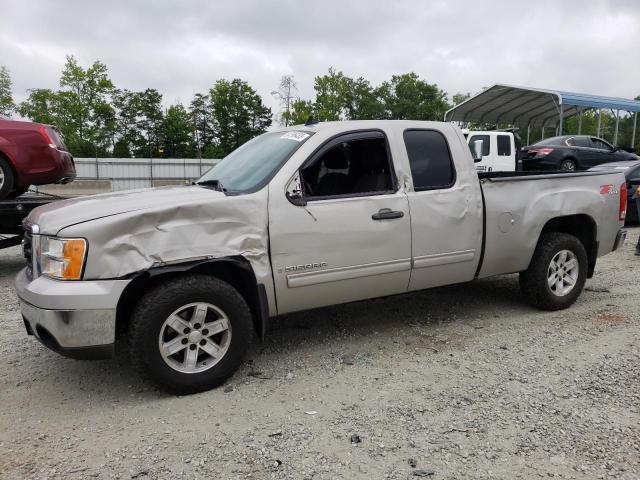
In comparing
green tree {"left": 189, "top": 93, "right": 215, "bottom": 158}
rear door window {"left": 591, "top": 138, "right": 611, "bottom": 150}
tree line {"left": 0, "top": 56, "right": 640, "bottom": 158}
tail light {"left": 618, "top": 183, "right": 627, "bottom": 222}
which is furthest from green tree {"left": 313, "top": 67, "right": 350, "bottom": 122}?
tail light {"left": 618, "top": 183, "right": 627, "bottom": 222}

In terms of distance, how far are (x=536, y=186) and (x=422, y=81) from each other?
57.4 meters

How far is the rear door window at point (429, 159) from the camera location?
14.2 feet

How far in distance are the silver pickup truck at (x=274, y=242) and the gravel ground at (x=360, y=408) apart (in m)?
0.42

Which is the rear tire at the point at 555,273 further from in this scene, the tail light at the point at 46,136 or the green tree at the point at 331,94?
the green tree at the point at 331,94

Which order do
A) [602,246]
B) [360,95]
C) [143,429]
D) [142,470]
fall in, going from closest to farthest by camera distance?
[142,470]
[143,429]
[602,246]
[360,95]

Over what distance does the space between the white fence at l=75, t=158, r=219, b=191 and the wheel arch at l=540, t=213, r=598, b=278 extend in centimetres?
2484

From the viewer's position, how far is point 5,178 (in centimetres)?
691

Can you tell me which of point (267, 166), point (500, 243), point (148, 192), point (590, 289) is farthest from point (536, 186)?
point (148, 192)

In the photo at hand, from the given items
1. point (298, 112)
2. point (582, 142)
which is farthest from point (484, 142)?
point (298, 112)

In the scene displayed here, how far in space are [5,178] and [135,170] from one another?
25376mm

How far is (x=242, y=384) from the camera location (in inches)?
145

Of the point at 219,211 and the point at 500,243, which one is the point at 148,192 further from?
the point at 500,243

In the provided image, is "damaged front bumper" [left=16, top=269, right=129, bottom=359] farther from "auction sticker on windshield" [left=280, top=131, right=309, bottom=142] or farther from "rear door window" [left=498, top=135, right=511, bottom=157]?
"rear door window" [left=498, top=135, right=511, bottom=157]

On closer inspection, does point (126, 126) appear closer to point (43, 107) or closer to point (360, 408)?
point (43, 107)
